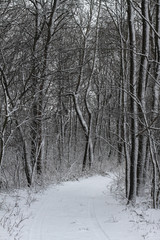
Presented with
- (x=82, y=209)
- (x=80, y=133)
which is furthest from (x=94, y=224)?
(x=80, y=133)

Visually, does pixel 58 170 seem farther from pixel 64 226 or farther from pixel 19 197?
pixel 64 226

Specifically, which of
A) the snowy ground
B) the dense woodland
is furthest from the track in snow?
the dense woodland

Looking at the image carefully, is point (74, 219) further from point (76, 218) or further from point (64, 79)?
point (64, 79)

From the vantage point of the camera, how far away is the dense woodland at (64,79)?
9094mm

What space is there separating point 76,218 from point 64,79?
541 centimetres

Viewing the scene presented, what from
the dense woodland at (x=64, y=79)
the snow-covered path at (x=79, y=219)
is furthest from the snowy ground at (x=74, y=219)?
the dense woodland at (x=64, y=79)

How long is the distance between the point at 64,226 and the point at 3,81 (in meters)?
4.40

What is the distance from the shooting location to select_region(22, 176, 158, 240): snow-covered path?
645 centimetres

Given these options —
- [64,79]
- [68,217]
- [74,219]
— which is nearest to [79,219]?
[74,219]

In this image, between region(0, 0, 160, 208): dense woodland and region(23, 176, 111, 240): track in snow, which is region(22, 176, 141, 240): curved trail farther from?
region(0, 0, 160, 208): dense woodland

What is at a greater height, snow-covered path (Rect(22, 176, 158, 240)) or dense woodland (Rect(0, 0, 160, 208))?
dense woodland (Rect(0, 0, 160, 208))

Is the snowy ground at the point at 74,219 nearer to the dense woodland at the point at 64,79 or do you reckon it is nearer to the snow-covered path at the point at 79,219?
the snow-covered path at the point at 79,219

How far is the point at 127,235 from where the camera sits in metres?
6.50

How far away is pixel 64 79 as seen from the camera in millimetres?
11688
